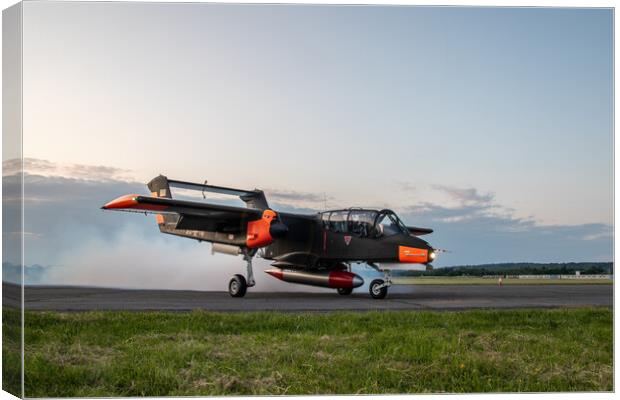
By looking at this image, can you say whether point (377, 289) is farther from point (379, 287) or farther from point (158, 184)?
point (158, 184)

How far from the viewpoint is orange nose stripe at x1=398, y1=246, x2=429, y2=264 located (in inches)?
745

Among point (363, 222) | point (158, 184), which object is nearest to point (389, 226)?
point (363, 222)

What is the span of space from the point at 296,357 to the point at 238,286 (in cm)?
1118

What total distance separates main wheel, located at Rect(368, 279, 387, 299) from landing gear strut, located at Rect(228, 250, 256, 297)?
370cm

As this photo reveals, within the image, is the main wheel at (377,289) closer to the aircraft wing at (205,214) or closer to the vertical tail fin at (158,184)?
the aircraft wing at (205,214)

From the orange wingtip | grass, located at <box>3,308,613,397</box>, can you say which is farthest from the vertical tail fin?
grass, located at <box>3,308,613,397</box>

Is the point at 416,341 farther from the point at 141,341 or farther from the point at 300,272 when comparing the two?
the point at 300,272

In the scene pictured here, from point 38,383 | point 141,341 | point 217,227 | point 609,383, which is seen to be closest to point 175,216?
point 217,227

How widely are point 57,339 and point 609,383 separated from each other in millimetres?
7516

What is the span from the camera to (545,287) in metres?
28.1

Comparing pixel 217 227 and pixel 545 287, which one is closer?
pixel 217 227

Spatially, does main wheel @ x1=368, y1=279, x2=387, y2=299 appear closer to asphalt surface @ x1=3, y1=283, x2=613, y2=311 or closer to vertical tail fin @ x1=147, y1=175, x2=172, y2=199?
asphalt surface @ x1=3, y1=283, x2=613, y2=311

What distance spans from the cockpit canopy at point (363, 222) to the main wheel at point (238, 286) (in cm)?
278

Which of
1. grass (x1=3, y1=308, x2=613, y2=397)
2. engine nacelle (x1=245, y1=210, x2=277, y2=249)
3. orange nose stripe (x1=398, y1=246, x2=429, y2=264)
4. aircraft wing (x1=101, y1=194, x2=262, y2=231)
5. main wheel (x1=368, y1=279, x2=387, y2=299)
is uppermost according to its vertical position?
aircraft wing (x1=101, y1=194, x2=262, y2=231)
